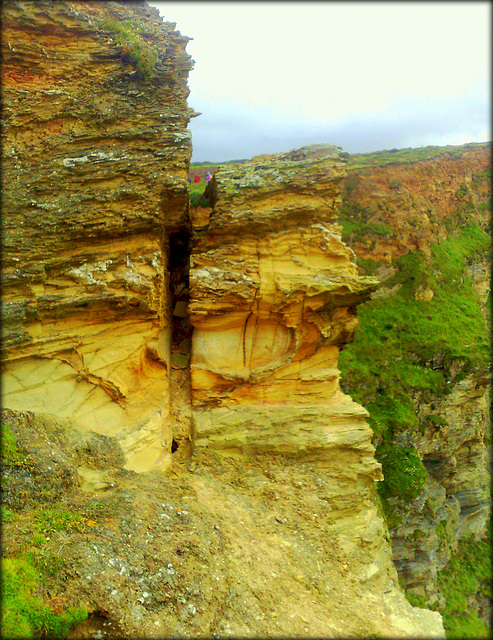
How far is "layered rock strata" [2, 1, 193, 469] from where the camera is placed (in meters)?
11.6

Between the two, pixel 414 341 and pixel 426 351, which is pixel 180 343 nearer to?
pixel 414 341

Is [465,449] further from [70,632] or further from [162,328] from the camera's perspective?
[70,632]

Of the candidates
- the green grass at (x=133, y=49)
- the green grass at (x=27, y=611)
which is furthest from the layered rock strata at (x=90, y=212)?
the green grass at (x=27, y=611)

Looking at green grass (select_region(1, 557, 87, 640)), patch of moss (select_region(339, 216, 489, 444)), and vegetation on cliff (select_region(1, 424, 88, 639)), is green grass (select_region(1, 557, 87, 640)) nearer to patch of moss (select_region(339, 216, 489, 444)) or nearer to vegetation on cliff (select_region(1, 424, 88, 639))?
vegetation on cliff (select_region(1, 424, 88, 639))

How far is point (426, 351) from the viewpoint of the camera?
3052 cm

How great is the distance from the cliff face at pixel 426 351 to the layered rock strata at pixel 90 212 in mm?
18215

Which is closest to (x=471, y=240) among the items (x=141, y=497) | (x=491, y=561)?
(x=491, y=561)

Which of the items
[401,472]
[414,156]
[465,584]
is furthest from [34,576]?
[414,156]

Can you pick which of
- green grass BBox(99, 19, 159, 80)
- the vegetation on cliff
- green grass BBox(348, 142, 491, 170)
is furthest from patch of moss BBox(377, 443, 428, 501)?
green grass BBox(348, 142, 491, 170)

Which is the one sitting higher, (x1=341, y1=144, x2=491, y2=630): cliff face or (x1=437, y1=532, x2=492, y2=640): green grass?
(x1=341, y1=144, x2=491, y2=630): cliff face

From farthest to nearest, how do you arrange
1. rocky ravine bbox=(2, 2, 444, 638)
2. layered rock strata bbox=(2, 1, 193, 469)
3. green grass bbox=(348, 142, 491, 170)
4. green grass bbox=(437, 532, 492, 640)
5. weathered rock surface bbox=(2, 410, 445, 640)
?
1. green grass bbox=(348, 142, 491, 170)
2. green grass bbox=(437, 532, 492, 640)
3. layered rock strata bbox=(2, 1, 193, 469)
4. rocky ravine bbox=(2, 2, 444, 638)
5. weathered rock surface bbox=(2, 410, 445, 640)

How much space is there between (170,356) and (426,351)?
864 inches

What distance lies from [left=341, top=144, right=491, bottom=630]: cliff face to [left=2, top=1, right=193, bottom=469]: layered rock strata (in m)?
18.2

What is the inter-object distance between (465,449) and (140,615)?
2751cm
